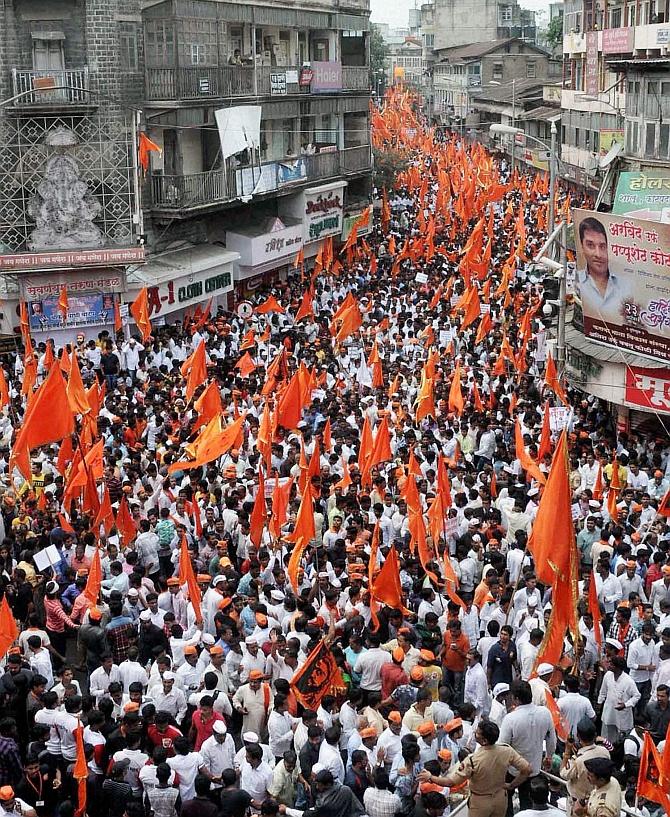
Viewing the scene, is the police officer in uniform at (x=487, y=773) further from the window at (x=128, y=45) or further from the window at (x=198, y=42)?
the window at (x=198, y=42)

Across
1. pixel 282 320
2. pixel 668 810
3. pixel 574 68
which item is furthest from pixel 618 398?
pixel 574 68

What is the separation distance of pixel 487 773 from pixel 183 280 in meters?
21.1

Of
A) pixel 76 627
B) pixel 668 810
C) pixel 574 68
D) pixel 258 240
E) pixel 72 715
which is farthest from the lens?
pixel 574 68

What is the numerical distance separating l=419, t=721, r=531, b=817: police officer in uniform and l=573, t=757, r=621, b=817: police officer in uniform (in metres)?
0.55

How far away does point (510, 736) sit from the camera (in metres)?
8.50

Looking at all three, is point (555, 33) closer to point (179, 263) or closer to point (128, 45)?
point (179, 263)

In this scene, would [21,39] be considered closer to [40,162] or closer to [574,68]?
[40,162]

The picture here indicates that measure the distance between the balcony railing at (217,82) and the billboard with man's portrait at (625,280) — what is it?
11.9 metres

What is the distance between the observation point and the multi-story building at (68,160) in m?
25.0

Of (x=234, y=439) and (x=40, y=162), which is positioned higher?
(x=40, y=162)

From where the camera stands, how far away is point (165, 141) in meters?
28.4

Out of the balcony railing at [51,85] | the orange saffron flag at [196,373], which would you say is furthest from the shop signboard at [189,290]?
the orange saffron flag at [196,373]

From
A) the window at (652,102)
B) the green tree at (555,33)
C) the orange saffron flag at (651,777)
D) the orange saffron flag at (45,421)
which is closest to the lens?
the orange saffron flag at (651,777)

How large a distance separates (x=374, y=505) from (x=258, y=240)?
1795 cm
